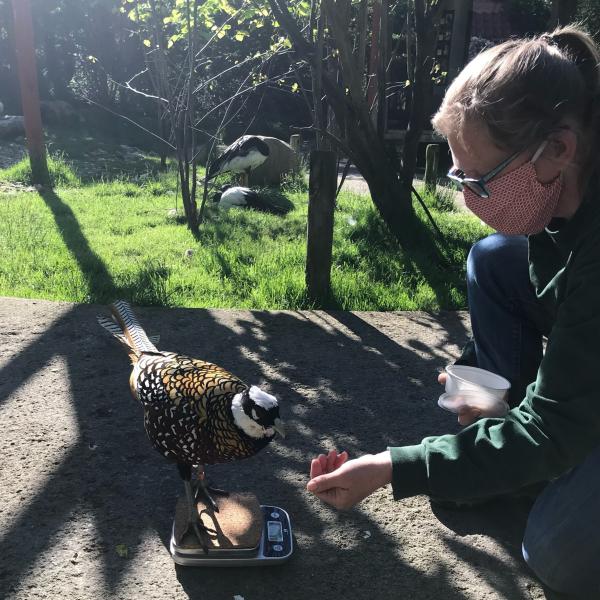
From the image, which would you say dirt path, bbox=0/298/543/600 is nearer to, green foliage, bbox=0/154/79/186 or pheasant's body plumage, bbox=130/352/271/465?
pheasant's body plumage, bbox=130/352/271/465

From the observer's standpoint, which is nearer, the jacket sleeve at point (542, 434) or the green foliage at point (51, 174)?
the jacket sleeve at point (542, 434)

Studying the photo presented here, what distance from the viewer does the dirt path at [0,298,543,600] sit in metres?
2.12

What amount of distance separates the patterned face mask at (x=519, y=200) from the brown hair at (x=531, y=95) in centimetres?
7

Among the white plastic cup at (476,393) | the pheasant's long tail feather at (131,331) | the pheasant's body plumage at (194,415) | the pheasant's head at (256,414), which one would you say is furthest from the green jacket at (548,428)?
the pheasant's long tail feather at (131,331)

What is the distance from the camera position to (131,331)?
2.89m

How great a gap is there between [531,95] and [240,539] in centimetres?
163

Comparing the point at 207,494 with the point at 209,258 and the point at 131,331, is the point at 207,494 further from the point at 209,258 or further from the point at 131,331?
the point at 209,258

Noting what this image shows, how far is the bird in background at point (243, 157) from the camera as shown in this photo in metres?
9.66

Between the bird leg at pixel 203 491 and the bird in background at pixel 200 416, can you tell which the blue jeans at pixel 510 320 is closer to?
the bird in background at pixel 200 416

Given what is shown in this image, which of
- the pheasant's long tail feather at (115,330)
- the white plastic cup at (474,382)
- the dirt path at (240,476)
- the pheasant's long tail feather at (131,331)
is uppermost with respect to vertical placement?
the white plastic cup at (474,382)

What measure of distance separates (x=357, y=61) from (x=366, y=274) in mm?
2104

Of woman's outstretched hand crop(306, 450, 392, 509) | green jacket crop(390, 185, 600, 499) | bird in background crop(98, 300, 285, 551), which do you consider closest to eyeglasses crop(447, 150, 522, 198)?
green jacket crop(390, 185, 600, 499)

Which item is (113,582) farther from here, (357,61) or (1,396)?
(357,61)

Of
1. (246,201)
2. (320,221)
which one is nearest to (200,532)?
(320,221)
